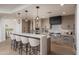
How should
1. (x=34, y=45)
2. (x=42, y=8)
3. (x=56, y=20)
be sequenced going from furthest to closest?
(x=56, y=20) → (x=42, y=8) → (x=34, y=45)

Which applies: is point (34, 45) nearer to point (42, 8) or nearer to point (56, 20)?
point (42, 8)

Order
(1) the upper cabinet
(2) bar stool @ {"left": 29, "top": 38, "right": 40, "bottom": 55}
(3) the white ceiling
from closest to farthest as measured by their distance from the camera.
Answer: (2) bar stool @ {"left": 29, "top": 38, "right": 40, "bottom": 55}, (3) the white ceiling, (1) the upper cabinet

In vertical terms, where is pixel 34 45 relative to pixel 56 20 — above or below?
below

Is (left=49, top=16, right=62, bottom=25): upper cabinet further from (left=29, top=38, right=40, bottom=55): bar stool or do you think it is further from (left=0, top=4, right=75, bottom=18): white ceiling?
(left=29, top=38, right=40, bottom=55): bar stool

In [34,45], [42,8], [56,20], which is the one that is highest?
[42,8]

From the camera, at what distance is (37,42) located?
156 inches

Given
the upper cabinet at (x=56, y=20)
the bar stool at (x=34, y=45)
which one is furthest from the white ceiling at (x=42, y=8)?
the upper cabinet at (x=56, y=20)

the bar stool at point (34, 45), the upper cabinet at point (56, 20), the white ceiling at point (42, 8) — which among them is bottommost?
the bar stool at point (34, 45)

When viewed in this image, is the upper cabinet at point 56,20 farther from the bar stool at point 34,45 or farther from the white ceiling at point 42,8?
the bar stool at point 34,45

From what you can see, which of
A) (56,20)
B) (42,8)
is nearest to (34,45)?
(42,8)

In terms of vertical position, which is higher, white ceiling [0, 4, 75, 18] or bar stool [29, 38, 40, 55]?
white ceiling [0, 4, 75, 18]

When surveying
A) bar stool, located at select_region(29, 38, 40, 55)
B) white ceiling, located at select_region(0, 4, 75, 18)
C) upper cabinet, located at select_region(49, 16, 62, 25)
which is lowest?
bar stool, located at select_region(29, 38, 40, 55)

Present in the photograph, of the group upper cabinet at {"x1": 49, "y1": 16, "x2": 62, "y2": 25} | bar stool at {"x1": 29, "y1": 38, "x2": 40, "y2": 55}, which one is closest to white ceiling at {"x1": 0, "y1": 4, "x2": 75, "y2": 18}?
bar stool at {"x1": 29, "y1": 38, "x2": 40, "y2": 55}
